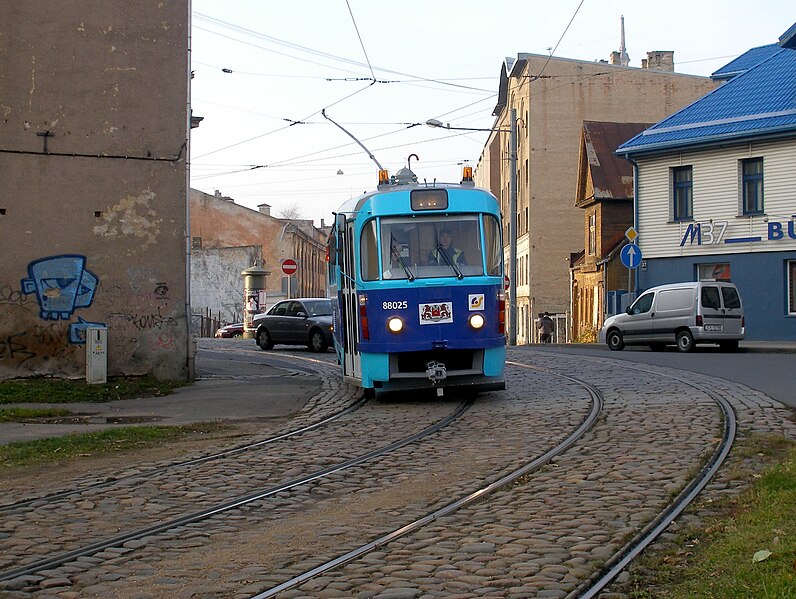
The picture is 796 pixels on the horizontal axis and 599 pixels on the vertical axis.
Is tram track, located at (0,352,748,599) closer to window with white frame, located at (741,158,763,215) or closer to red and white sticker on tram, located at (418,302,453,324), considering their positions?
red and white sticker on tram, located at (418,302,453,324)

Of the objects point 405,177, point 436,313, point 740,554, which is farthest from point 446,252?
point 740,554

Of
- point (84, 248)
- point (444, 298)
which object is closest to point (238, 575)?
point (444, 298)

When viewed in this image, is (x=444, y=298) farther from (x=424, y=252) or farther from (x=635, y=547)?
(x=635, y=547)

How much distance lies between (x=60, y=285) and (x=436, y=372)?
23.7ft

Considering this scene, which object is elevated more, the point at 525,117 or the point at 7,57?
the point at 525,117

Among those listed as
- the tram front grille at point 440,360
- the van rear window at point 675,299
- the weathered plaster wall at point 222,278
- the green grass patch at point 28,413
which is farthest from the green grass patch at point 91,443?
the weathered plaster wall at point 222,278

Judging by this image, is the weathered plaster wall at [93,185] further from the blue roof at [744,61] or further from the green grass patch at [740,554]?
the blue roof at [744,61]

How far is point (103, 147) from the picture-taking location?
60.1 feet

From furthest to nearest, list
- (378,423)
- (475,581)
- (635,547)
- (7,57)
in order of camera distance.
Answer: (7,57)
(378,423)
(635,547)
(475,581)

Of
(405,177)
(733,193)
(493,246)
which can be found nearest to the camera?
(493,246)

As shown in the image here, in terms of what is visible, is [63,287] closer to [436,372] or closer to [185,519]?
[436,372]

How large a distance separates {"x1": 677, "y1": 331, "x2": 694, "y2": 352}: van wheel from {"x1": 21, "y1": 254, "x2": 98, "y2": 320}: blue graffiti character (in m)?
15.5

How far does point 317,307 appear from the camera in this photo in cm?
2983

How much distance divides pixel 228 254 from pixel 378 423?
189 ft
